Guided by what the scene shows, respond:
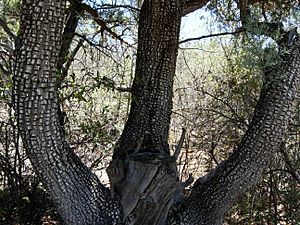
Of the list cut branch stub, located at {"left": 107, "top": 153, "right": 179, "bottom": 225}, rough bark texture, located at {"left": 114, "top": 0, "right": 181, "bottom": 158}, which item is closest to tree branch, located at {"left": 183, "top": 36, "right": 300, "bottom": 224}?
cut branch stub, located at {"left": 107, "top": 153, "right": 179, "bottom": 225}

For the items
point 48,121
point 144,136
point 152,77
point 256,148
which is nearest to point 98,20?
point 152,77

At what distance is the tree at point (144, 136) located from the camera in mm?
2264

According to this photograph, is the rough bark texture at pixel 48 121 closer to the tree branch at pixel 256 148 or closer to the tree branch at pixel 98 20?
the tree branch at pixel 256 148

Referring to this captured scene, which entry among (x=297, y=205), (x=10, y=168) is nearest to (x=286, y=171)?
(x=297, y=205)

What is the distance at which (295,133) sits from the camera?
13.1 ft

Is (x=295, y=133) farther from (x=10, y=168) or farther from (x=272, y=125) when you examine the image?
(x=10, y=168)

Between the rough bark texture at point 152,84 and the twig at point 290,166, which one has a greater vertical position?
the rough bark texture at point 152,84

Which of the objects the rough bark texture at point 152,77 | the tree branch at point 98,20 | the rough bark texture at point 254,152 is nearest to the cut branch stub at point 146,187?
the rough bark texture at point 254,152

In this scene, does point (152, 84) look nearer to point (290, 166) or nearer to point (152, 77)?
point (152, 77)

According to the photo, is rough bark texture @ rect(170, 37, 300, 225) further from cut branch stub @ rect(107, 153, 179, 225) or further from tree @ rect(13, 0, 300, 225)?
cut branch stub @ rect(107, 153, 179, 225)

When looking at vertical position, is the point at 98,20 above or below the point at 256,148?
above

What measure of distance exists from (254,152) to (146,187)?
73 cm

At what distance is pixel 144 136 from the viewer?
10.6ft

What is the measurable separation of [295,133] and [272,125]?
56.1 inches
